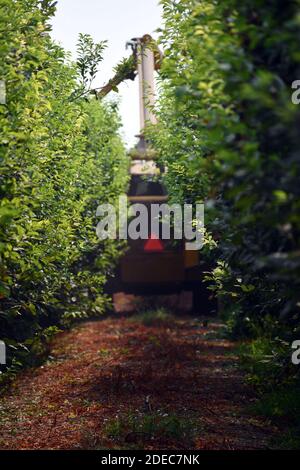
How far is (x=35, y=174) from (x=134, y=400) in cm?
292

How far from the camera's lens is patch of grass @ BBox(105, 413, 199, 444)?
23.7 feet

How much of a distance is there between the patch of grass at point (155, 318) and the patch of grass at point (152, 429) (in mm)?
9736

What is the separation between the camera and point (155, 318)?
18547mm

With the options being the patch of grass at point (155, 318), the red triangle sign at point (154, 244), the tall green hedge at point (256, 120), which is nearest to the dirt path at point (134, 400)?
the tall green hedge at point (256, 120)

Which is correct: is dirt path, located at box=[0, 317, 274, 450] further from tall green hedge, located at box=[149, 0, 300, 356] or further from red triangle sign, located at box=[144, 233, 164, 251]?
red triangle sign, located at box=[144, 233, 164, 251]

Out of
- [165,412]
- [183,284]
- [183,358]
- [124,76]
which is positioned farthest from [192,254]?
[165,412]

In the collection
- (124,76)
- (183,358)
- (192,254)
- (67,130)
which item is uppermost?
(124,76)

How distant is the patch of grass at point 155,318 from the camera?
58.9ft

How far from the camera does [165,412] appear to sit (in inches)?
334

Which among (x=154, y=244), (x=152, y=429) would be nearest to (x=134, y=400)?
(x=152, y=429)

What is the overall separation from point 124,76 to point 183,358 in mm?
Answer: 4795

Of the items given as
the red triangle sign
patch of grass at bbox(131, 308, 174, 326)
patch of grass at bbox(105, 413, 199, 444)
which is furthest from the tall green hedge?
the red triangle sign

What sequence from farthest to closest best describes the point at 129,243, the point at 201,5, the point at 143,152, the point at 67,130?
the point at 143,152 → the point at 129,243 → the point at 67,130 → the point at 201,5

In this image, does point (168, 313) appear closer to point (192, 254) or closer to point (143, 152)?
point (192, 254)
